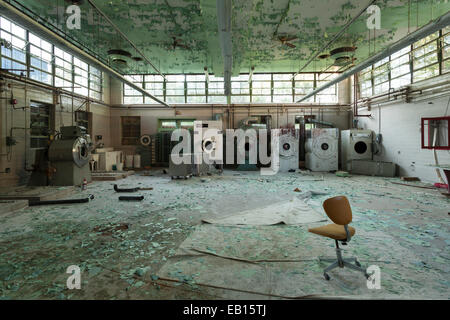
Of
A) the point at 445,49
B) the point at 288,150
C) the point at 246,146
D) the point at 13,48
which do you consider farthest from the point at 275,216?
the point at 13,48

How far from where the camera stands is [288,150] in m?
10.8

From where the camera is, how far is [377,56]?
546 centimetres

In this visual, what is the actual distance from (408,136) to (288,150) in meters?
4.52

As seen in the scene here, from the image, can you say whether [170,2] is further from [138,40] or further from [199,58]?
[199,58]

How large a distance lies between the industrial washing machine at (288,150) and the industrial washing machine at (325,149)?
77cm

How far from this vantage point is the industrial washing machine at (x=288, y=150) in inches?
424

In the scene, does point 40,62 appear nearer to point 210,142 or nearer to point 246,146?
point 210,142

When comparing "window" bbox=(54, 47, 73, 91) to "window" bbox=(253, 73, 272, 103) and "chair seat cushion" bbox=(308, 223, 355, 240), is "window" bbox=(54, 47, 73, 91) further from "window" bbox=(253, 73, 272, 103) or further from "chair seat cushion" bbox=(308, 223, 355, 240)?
"chair seat cushion" bbox=(308, 223, 355, 240)

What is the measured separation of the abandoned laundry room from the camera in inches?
89.0

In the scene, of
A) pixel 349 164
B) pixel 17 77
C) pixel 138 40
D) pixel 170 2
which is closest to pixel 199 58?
pixel 138 40

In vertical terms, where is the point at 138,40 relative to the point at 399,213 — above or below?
above
